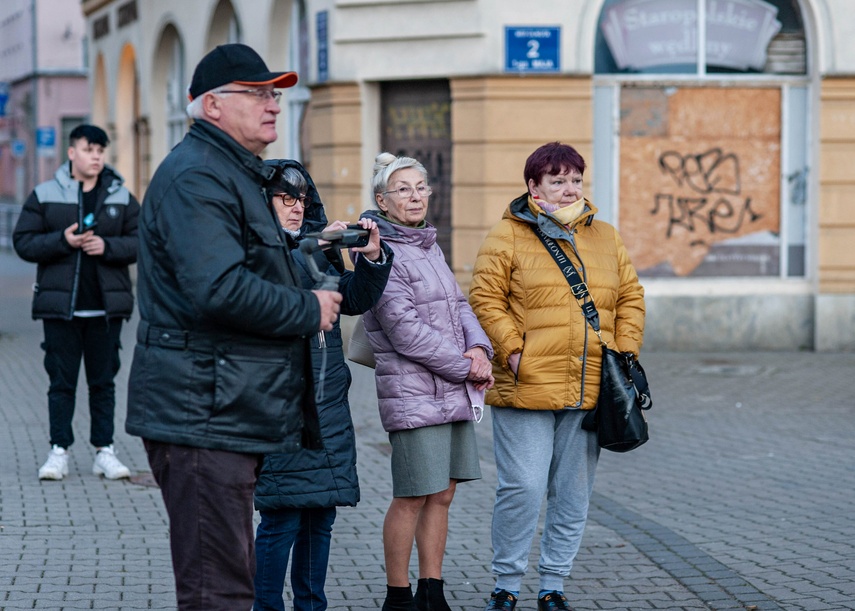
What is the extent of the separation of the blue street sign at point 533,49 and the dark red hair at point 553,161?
8.43 metres

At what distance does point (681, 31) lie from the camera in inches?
551

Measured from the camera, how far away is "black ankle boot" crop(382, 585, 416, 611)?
513cm

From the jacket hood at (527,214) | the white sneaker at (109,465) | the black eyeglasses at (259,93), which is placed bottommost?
the white sneaker at (109,465)

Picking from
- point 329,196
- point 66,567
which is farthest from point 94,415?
point 329,196

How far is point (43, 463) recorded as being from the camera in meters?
8.30

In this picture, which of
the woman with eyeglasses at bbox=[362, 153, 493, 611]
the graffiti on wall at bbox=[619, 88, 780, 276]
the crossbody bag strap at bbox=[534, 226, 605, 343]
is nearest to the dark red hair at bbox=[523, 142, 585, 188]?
the crossbody bag strap at bbox=[534, 226, 605, 343]

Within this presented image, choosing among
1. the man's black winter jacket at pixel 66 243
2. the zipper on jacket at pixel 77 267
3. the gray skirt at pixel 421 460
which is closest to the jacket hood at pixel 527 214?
the gray skirt at pixel 421 460

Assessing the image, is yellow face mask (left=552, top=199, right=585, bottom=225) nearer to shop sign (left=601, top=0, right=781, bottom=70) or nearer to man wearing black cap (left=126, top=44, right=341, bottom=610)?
man wearing black cap (left=126, top=44, right=341, bottom=610)

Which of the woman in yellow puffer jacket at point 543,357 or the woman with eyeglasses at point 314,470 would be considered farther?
the woman in yellow puffer jacket at point 543,357

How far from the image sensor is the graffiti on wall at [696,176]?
14.0m

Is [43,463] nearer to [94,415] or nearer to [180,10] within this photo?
[94,415]

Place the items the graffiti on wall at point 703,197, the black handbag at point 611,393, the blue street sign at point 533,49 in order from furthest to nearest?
the graffiti on wall at point 703,197 < the blue street sign at point 533,49 < the black handbag at point 611,393

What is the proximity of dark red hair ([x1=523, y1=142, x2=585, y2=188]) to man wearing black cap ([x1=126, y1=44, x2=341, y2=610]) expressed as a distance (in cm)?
170

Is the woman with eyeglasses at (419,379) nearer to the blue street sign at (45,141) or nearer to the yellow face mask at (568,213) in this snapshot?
the yellow face mask at (568,213)
